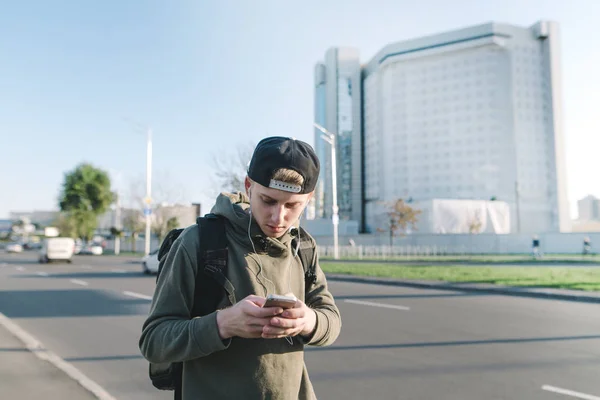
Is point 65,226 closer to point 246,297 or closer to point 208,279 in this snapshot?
point 208,279

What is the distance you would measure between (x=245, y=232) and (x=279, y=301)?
0.38m

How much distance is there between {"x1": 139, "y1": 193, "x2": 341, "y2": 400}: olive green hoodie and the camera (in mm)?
1428

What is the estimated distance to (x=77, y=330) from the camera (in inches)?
302

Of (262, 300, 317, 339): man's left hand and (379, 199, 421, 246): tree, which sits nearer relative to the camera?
(262, 300, 317, 339): man's left hand

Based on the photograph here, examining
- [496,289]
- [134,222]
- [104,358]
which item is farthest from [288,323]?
[134,222]

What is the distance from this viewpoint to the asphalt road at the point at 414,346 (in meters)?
4.70

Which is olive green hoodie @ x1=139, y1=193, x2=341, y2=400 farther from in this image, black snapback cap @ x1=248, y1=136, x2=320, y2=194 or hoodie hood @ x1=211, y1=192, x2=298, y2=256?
black snapback cap @ x1=248, y1=136, x2=320, y2=194

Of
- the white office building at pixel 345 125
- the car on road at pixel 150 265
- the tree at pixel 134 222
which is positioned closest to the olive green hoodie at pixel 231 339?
the car on road at pixel 150 265

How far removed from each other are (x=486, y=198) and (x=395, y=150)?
1571 cm

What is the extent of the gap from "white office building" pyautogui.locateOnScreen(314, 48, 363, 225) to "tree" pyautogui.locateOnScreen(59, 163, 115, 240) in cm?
3651

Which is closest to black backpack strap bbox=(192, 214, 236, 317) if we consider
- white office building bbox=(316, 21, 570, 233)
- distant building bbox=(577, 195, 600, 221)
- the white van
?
the white van

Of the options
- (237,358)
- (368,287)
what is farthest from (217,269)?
(368,287)

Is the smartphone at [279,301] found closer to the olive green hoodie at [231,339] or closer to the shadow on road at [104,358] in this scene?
the olive green hoodie at [231,339]

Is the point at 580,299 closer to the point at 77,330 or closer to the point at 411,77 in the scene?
the point at 77,330
